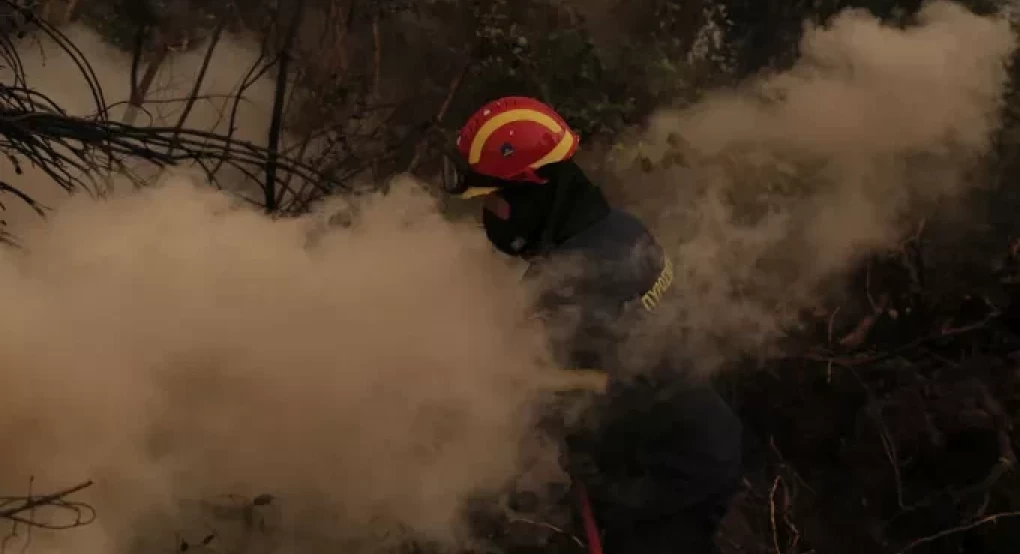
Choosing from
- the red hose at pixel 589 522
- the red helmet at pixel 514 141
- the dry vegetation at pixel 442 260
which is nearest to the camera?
the dry vegetation at pixel 442 260

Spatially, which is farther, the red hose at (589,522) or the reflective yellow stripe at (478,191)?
the red hose at (589,522)

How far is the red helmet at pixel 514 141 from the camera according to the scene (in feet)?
6.83

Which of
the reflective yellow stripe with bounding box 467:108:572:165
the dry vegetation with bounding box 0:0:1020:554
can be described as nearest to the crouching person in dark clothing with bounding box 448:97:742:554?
the reflective yellow stripe with bounding box 467:108:572:165

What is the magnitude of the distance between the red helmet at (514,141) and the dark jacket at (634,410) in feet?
0.63

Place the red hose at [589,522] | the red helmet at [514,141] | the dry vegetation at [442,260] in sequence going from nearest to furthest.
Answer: the dry vegetation at [442,260], the red helmet at [514,141], the red hose at [589,522]

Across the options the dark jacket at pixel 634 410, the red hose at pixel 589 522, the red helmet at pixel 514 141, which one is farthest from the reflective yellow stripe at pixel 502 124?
the red hose at pixel 589 522

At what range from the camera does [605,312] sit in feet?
6.82

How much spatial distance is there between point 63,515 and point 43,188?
1.11 meters

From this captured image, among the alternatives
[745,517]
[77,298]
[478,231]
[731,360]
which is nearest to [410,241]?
[478,231]

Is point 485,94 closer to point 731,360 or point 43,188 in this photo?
point 731,360

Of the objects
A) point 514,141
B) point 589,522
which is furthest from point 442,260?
point 589,522

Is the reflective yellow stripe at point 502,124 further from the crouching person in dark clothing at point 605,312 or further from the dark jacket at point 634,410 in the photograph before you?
the dark jacket at point 634,410

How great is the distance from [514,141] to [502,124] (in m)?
0.05

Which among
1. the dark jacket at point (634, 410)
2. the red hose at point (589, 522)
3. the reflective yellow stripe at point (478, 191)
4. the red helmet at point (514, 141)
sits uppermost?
the red helmet at point (514, 141)
